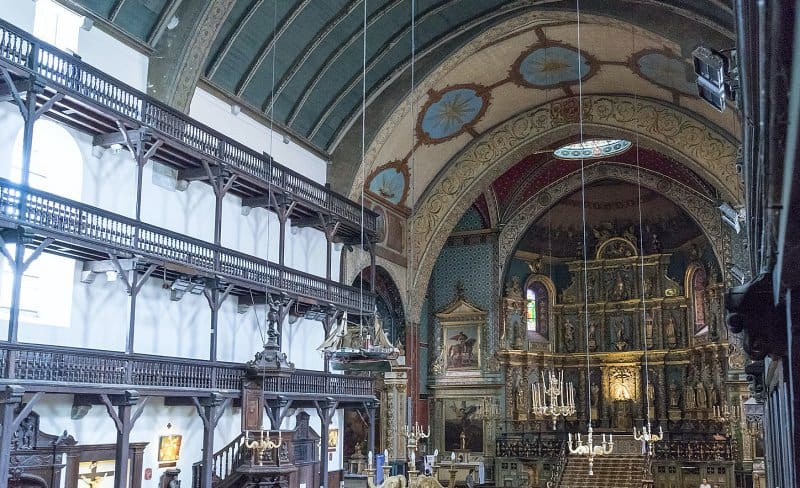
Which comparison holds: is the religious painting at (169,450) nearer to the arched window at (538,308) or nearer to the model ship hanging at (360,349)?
the model ship hanging at (360,349)

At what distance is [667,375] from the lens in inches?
1272

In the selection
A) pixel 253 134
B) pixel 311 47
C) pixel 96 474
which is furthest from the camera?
pixel 253 134

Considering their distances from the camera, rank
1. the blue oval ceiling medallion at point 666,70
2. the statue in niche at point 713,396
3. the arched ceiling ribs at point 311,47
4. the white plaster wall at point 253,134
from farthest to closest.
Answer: the statue in niche at point 713,396, the blue oval ceiling medallion at point 666,70, the arched ceiling ribs at point 311,47, the white plaster wall at point 253,134

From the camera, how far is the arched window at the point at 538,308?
34.3 metres

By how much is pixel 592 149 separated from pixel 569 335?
8065 mm

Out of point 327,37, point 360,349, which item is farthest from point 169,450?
point 327,37

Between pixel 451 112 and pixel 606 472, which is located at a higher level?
pixel 451 112

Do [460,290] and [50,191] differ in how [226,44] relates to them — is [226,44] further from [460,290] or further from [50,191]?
[460,290]

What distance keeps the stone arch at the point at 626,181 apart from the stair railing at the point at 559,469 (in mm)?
7085

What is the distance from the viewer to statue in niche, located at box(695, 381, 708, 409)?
30.3 meters

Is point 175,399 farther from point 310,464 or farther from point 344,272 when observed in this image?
point 344,272

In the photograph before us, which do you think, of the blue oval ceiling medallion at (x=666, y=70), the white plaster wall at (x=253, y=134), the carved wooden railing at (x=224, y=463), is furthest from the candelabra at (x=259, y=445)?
the blue oval ceiling medallion at (x=666, y=70)

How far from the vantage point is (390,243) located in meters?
27.8

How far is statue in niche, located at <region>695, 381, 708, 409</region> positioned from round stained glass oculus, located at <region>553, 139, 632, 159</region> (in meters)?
9.13
